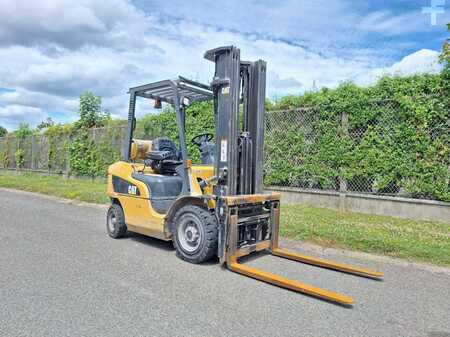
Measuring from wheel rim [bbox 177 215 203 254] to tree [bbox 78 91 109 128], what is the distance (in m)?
14.6

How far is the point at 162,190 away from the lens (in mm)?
5766

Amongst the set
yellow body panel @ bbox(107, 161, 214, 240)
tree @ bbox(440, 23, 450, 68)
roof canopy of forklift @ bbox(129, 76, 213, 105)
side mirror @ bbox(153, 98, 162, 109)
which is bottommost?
yellow body panel @ bbox(107, 161, 214, 240)

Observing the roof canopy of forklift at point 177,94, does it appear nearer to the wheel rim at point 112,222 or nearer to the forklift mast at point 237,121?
the forklift mast at point 237,121

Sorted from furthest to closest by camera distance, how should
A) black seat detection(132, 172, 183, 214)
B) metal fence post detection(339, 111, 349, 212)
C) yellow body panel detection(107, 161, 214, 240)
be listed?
metal fence post detection(339, 111, 349, 212)
black seat detection(132, 172, 183, 214)
yellow body panel detection(107, 161, 214, 240)

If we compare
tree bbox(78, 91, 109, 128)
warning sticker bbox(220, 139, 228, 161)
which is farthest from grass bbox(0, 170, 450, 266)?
tree bbox(78, 91, 109, 128)

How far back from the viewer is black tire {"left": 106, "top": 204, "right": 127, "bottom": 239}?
6.42 meters

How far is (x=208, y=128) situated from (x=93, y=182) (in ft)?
24.7

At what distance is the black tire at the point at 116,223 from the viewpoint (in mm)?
6418

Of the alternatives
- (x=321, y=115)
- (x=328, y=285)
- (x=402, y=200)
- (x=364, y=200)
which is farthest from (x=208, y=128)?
(x=328, y=285)

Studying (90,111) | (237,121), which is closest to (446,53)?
(237,121)

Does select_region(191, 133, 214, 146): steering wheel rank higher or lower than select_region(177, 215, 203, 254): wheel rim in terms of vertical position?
higher

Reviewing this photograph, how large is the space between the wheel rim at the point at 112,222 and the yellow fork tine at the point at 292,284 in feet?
9.14

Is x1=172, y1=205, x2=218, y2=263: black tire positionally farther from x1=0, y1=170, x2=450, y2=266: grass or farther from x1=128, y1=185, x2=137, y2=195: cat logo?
x1=0, y1=170, x2=450, y2=266: grass

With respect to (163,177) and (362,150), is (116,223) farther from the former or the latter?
(362,150)
